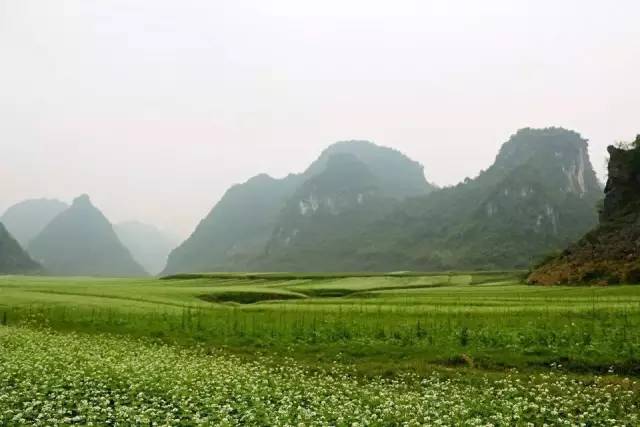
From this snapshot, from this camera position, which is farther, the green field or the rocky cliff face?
the rocky cliff face

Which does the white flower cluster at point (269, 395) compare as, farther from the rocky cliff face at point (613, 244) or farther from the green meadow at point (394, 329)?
the rocky cliff face at point (613, 244)

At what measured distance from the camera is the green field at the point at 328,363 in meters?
16.5

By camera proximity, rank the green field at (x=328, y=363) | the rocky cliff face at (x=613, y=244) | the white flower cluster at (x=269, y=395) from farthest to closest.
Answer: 1. the rocky cliff face at (x=613, y=244)
2. the green field at (x=328, y=363)
3. the white flower cluster at (x=269, y=395)

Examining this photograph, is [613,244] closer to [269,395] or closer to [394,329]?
[394,329]

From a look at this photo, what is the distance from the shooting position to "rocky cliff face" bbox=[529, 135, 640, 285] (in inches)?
2467

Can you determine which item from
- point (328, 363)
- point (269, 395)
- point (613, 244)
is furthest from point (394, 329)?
point (613, 244)

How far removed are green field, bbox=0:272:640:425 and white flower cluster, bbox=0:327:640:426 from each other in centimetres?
7

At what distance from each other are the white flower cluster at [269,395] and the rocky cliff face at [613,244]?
4561cm

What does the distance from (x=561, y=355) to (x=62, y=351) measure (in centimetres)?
2312

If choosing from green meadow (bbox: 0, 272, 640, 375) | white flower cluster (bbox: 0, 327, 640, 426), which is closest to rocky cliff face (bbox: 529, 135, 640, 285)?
green meadow (bbox: 0, 272, 640, 375)

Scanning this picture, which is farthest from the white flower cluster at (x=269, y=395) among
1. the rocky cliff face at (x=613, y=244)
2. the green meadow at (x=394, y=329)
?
the rocky cliff face at (x=613, y=244)

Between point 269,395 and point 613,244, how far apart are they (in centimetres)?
6718

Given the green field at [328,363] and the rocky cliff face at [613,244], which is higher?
the rocky cliff face at [613,244]

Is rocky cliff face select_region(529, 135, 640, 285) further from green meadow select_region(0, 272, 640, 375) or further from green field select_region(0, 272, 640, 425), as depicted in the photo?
green field select_region(0, 272, 640, 425)
